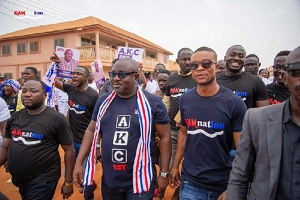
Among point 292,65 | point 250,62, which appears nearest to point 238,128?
point 292,65

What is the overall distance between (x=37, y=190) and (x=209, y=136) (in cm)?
208

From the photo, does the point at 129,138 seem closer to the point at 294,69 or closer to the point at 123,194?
the point at 123,194

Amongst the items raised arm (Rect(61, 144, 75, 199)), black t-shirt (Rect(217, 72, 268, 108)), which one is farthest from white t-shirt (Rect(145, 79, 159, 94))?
raised arm (Rect(61, 144, 75, 199))

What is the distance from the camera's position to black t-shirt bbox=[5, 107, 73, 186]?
2965mm

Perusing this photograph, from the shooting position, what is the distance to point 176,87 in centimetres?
424

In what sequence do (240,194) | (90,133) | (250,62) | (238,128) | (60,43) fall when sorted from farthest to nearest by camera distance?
(60,43) → (250,62) → (90,133) → (238,128) → (240,194)

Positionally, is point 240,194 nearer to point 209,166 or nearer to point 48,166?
point 209,166

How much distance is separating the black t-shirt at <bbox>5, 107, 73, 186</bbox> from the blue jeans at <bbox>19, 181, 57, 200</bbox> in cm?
6

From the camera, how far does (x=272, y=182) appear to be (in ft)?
4.82

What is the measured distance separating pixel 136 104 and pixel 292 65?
5.35 ft

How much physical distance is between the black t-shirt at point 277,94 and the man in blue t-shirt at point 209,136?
4.70 feet

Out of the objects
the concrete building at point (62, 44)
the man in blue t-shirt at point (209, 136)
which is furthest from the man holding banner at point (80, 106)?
the concrete building at point (62, 44)

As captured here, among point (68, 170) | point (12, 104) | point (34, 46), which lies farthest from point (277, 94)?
point (34, 46)

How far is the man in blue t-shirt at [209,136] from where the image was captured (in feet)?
7.91
